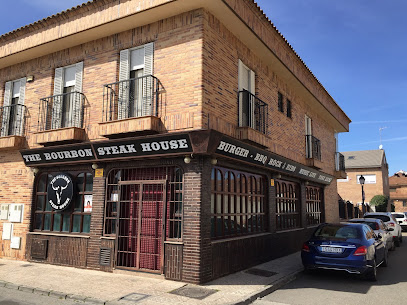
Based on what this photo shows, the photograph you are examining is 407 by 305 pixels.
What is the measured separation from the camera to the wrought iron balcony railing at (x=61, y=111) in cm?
1002

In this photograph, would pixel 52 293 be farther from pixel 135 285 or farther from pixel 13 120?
pixel 13 120

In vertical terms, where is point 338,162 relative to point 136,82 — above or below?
below

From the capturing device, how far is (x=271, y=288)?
24.6ft

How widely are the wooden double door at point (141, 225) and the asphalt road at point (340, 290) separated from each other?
3035 millimetres

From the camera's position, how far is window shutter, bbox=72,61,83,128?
998 centimetres

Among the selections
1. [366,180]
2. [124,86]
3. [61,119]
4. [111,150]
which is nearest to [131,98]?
[124,86]

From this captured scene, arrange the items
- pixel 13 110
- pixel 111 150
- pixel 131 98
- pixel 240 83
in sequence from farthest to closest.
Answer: pixel 13 110 < pixel 240 83 < pixel 131 98 < pixel 111 150

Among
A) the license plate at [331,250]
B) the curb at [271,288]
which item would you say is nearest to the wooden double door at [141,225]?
the curb at [271,288]

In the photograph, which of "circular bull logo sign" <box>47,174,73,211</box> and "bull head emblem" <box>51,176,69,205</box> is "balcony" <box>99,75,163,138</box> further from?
"bull head emblem" <box>51,176,69,205</box>

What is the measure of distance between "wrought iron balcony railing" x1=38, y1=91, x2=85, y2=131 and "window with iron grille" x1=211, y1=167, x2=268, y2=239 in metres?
4.65

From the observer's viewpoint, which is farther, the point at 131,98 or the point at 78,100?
the point at 78,100

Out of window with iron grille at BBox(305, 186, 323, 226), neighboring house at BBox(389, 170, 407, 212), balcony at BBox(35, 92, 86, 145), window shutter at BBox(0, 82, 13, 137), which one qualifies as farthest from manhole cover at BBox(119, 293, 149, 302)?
neighboring house at BBox(389, 170, 407, 212)

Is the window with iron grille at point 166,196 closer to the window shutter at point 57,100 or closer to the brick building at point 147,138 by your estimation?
the brick building at point 147,138

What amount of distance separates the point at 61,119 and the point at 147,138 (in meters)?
4.02
